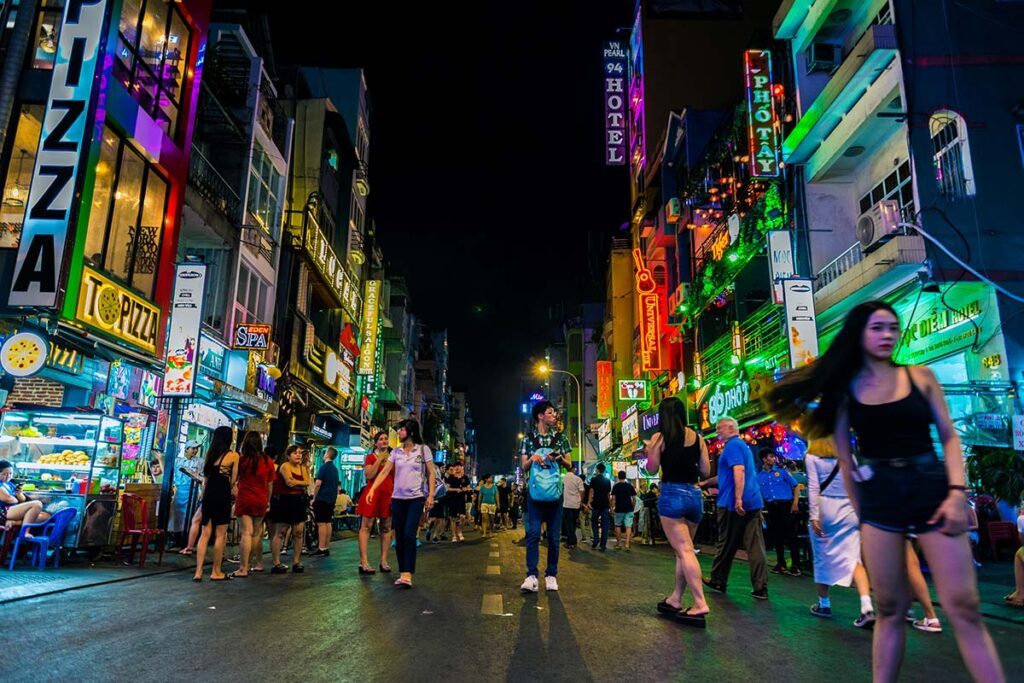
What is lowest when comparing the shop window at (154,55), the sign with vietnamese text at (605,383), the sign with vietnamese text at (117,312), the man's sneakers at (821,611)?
the man's sneakers at (821,611)

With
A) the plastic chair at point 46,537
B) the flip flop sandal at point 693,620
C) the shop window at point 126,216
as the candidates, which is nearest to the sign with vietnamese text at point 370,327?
the shop window at point 126,216

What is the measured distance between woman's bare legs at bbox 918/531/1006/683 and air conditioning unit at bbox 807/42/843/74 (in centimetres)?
1770

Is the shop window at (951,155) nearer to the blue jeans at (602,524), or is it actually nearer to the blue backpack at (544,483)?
the blue jeans at (602,524)

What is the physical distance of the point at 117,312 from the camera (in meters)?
12.7

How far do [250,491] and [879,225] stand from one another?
39.2 ft

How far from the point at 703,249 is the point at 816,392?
24722 millimetres

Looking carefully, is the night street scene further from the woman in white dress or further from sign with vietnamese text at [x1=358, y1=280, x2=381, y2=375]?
sign with vietnamese text at [x1=358, y1=280, x2=381, y2=375]

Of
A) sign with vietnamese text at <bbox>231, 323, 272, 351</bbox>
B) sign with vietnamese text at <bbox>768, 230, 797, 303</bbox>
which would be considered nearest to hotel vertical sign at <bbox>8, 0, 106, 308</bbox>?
sign with vietnamese text at <bbox>231, 323, 272, 351</bbox>

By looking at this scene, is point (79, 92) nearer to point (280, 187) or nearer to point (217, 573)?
point (217, 573)

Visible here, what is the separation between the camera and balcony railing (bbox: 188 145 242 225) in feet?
56.6

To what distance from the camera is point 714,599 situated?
7.23 metres

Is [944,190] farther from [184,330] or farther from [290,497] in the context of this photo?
[184,330]

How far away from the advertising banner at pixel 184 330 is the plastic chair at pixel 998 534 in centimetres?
1555

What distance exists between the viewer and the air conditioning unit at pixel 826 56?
1728 cm
